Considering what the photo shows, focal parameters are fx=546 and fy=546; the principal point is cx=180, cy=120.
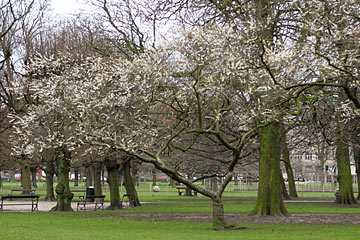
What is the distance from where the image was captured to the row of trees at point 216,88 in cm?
1523

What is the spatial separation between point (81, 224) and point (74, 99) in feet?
14.7

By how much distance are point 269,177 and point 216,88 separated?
18.1ft

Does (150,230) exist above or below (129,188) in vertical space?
below

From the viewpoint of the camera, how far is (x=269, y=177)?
69.2ft

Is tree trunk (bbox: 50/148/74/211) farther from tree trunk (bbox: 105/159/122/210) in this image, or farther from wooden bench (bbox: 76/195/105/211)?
tree trunk (bbox: 105/159/122/210)

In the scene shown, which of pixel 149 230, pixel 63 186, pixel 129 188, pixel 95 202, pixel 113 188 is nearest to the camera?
pixel 149 230

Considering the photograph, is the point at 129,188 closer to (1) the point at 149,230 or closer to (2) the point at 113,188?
(2) the point at 113,188

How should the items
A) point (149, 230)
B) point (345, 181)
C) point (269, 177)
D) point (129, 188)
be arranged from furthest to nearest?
point (345, 181) → point (129, 188) → point (269, 177) → point (149, 230)

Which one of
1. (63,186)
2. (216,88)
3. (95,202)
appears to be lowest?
(95,202)

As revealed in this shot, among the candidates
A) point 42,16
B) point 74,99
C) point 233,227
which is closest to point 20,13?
point 42,16

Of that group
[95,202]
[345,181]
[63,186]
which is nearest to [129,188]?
[95,202]

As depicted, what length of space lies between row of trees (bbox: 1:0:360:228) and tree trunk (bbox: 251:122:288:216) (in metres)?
0.04

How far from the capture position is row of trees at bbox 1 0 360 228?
600 inches

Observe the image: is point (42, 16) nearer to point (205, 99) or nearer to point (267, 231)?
point (205, 99)
